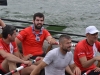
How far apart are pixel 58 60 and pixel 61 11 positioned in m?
18.8

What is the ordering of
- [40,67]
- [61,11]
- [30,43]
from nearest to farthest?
[40,67]
[30,43]
[61,11]

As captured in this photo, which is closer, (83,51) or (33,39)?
(83,51)

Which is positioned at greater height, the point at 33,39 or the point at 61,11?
the point at 33,39

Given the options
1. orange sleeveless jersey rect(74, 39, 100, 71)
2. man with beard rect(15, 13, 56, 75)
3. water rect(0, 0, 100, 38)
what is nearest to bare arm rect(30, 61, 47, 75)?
orange sleeveless jersey rect(74, 39, 100, 71)

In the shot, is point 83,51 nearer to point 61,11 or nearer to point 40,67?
point 40,67

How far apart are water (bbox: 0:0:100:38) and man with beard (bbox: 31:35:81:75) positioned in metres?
11.0

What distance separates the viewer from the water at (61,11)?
1988 cm

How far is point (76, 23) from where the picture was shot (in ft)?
63.9

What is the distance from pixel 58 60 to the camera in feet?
18.3

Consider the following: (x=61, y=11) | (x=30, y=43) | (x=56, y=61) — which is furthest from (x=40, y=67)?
(x=61, y=11)

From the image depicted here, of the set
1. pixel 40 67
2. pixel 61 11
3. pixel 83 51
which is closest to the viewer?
pixel 40 67

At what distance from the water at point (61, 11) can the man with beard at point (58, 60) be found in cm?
1104

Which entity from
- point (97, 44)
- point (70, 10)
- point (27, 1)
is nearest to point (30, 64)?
point (97, 44)

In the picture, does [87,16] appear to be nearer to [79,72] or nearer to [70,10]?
[70,10]
